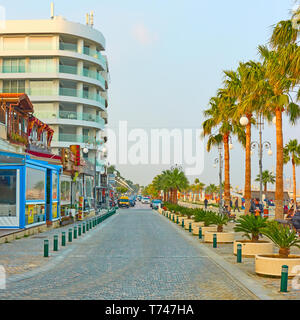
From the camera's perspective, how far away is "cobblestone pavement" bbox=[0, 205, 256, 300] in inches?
383

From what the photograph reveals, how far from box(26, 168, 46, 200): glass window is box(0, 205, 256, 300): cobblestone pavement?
689 centimetres

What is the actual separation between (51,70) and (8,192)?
46585 mm

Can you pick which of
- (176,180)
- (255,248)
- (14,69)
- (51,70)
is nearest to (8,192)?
(255,248)

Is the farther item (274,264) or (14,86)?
(14,86)

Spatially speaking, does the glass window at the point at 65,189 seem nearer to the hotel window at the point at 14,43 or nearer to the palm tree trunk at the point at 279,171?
the palm tree trunk at the point at 279,171

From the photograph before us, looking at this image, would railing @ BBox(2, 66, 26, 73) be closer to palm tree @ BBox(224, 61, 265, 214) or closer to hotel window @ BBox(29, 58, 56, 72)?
hotel window @ BBox(29, 58, 56, 72)

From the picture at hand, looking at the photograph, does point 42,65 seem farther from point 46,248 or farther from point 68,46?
point 46,248

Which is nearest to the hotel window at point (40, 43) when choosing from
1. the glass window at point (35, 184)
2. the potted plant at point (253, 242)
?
the glass window at point (35, 184)

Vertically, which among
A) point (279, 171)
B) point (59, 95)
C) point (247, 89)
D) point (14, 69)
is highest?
point (14, 69)

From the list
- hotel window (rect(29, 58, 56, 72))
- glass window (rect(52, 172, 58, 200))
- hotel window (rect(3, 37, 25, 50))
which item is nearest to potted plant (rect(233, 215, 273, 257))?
glass window (rect(52, 172, 58, 200))

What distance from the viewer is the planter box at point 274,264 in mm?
11547

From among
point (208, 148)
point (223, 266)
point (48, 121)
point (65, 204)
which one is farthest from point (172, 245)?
point (48, 121)

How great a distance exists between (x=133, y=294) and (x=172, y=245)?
1048cm

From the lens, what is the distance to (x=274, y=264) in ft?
38.3
